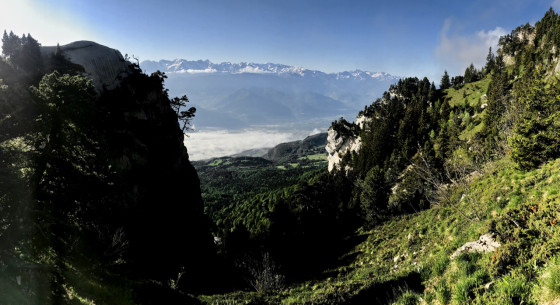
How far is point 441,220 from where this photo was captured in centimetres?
2108

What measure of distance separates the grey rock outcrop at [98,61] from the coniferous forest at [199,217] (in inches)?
46.5

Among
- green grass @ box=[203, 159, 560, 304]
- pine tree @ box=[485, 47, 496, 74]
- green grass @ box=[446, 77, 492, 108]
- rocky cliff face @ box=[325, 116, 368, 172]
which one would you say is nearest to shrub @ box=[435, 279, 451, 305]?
green grass @ box=[203, 159, 560, 304]

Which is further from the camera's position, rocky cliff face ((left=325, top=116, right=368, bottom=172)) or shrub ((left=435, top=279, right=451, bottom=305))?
rocky cliff face ((left=325, top=116, right=368, bottom=172))

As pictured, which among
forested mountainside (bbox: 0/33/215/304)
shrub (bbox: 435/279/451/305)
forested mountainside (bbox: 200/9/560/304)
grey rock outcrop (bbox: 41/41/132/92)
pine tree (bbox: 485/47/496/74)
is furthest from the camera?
pine tree (bbox: 485/47/496/74)

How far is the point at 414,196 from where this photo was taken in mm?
43000

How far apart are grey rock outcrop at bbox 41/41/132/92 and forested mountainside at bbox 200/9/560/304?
39.3 meters

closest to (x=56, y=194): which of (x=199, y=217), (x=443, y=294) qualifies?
(x=443, y=294)

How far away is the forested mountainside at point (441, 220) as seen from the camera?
287 inches

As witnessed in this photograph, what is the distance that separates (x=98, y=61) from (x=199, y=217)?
36762mm

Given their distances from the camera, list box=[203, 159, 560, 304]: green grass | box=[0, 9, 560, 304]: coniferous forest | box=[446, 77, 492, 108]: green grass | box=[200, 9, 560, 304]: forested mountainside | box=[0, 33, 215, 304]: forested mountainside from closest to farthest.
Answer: box=[203, 159, 560, 304]: green grass, box=[200, 9, 560, 304]: forested mountainside, box=[0, 9, 560, 304]: coniferous forest, box=[0, 33, 215, 304]: forested mountainside, box=[446, 77, 492, 108]: green grass

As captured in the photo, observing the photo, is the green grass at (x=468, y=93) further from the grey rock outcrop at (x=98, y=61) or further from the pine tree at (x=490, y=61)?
the grey rock outcrop at (x=98, y=61)

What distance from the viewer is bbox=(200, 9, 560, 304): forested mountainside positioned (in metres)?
7.29

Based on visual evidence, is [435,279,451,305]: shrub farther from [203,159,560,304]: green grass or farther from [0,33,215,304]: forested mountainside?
[0,33,215,304]: forested mountainside

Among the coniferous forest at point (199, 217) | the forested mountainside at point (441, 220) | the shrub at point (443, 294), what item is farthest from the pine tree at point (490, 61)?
the shrub at point (443, 294)
